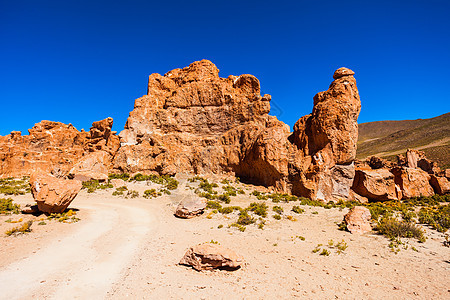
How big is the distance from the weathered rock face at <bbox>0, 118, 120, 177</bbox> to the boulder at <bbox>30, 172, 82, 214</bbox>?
72.6 ft

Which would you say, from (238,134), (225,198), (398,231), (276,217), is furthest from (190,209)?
(238,134)

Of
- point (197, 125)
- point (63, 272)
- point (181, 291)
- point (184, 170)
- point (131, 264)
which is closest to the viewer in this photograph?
point (181, 291)

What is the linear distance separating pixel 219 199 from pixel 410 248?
1412cm

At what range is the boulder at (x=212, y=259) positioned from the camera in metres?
7.83

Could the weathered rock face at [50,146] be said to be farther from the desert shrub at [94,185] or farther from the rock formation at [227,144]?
the desert shrub at [94,185]

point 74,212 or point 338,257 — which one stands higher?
point 74,212

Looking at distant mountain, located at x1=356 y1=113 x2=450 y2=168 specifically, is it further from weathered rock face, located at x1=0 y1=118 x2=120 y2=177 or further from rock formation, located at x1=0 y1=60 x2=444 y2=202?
weathered rock face, located at x1=0 y1=118 x2=120 y2=177

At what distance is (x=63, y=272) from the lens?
24.8ft

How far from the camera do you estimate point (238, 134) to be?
31953 millimetres

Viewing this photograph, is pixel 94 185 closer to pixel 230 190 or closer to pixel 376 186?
pixel 230 190

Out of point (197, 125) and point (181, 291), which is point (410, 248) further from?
point (197, 125)

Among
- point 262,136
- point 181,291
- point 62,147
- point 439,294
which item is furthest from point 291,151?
point 62,147

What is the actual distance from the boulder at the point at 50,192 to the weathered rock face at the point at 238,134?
16079mm

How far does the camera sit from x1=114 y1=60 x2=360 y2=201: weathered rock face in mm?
23625
